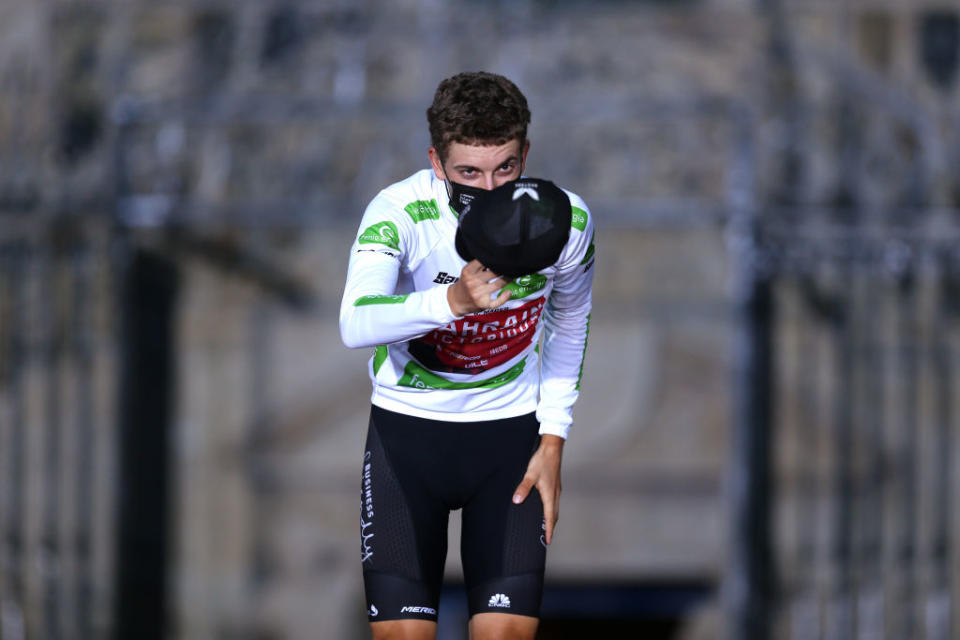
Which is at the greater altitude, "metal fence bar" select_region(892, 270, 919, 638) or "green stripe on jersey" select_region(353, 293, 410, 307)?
"green stripe on jersey" select_region(353, 293, 410, 307)

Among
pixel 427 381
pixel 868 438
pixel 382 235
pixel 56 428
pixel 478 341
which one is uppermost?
pixel 382 235

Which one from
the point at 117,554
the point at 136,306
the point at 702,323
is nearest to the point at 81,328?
the point at 136,306

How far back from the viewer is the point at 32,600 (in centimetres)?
701

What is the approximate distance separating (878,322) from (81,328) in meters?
5.48

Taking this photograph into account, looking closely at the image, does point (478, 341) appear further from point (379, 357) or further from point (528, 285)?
point (379, 357)

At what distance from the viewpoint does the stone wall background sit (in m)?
7.77

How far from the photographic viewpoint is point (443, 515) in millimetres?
2979

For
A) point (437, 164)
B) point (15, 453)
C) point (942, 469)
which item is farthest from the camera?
point (942, 469)

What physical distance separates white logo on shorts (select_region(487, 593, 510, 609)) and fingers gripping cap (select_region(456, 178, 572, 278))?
3.18 ft

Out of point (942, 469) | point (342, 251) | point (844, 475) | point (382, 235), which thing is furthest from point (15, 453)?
point (942, 469)

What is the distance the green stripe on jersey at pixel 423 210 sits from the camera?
2784mm

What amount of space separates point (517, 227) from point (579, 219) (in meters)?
0.48

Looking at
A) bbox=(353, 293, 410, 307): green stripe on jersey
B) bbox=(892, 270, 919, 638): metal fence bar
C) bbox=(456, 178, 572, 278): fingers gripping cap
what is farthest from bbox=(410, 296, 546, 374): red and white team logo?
bbox=(892, 270, 919, 638): metal fence bar

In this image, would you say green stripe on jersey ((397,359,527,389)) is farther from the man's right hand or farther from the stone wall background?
→ the stone wall background
